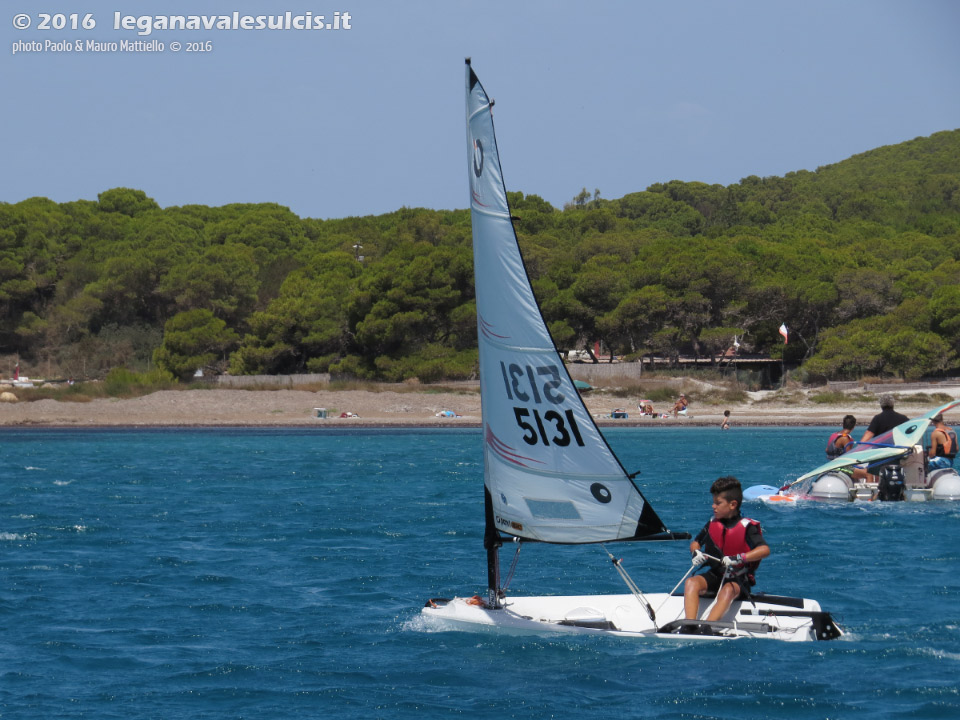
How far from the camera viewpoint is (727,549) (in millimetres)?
12008

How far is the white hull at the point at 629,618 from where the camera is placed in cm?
1189

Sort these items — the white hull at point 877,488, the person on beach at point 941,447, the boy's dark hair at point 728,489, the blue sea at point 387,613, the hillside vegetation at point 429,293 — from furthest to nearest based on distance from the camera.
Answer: the hillside vegetation at point 429,293
the person on beach at point 941,447
the white hull at point 877,488
the boy's dark hair at point 728,489
the blue sea at point 387,613

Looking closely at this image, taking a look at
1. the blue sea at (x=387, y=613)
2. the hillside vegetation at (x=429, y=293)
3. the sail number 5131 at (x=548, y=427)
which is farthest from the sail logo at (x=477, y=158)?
the hillside vegetation at (x=429, y=293)

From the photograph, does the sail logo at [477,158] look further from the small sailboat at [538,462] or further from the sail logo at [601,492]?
the sail logo at [601,492]

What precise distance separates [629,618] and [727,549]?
4.63ft

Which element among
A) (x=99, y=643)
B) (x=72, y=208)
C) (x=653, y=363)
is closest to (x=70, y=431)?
(x=653, y=363)

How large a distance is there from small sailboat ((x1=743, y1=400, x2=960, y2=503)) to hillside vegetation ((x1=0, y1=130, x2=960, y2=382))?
47.1 m

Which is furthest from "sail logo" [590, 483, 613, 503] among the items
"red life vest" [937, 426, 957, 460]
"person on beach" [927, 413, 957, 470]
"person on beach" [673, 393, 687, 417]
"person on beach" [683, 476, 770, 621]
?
"person on beach" [673, 393, 687, 417]

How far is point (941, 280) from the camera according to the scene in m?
76.9

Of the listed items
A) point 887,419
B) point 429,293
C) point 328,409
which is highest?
point 429,293

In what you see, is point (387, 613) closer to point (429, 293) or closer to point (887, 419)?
point (887, 419)

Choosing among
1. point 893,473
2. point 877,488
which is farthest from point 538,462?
point 877,488

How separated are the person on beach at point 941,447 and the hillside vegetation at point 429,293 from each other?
46.4 metres

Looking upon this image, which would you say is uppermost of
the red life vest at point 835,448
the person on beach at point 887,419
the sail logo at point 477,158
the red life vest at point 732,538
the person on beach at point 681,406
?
the sail logo at point 477,158
